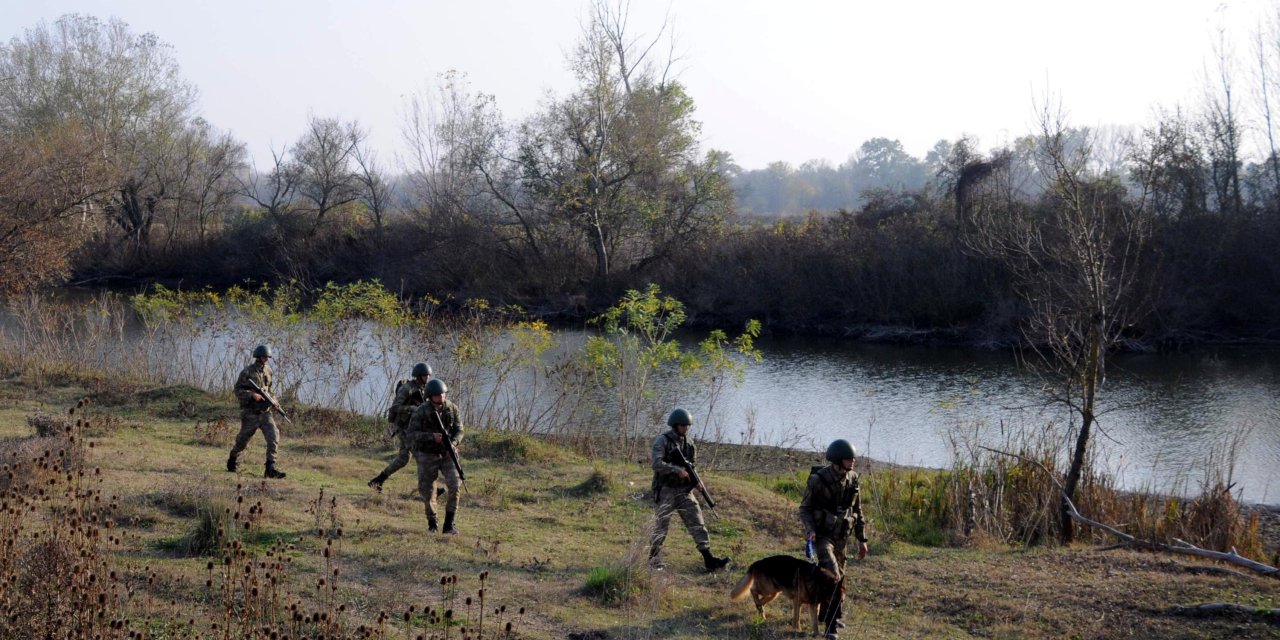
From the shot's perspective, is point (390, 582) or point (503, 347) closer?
point (390, 582)

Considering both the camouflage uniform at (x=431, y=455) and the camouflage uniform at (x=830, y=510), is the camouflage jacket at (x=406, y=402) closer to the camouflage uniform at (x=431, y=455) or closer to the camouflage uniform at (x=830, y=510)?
the camouflage uniform at (x=431, y=455)

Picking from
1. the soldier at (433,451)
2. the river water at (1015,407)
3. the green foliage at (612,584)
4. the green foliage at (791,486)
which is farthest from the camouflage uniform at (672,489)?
the river water at (1015,407)

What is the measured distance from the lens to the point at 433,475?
10938mm

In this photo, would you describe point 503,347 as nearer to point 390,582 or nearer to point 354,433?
point 354,433

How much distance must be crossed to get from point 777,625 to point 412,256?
5149cm

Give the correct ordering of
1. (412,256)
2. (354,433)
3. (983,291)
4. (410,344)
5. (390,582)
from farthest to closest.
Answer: (412,256) < (983,291) < (410,344) < (354,433) < (390,582)

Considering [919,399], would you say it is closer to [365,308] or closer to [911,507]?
[911,507]

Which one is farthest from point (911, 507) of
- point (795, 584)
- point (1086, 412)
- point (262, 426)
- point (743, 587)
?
point (262, 426)

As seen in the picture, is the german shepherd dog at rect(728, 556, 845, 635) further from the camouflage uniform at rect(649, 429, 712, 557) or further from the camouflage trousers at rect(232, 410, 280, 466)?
the camouflage trousers at rect(232, 410, 280, 466)

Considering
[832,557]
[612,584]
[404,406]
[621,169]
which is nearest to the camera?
[832,557]

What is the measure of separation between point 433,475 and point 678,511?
2.89 m

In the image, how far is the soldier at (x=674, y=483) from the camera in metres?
10.1

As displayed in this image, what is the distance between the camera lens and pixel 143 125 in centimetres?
5869

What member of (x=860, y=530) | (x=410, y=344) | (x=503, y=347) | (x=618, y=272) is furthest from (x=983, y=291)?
(x=860, y=530)
